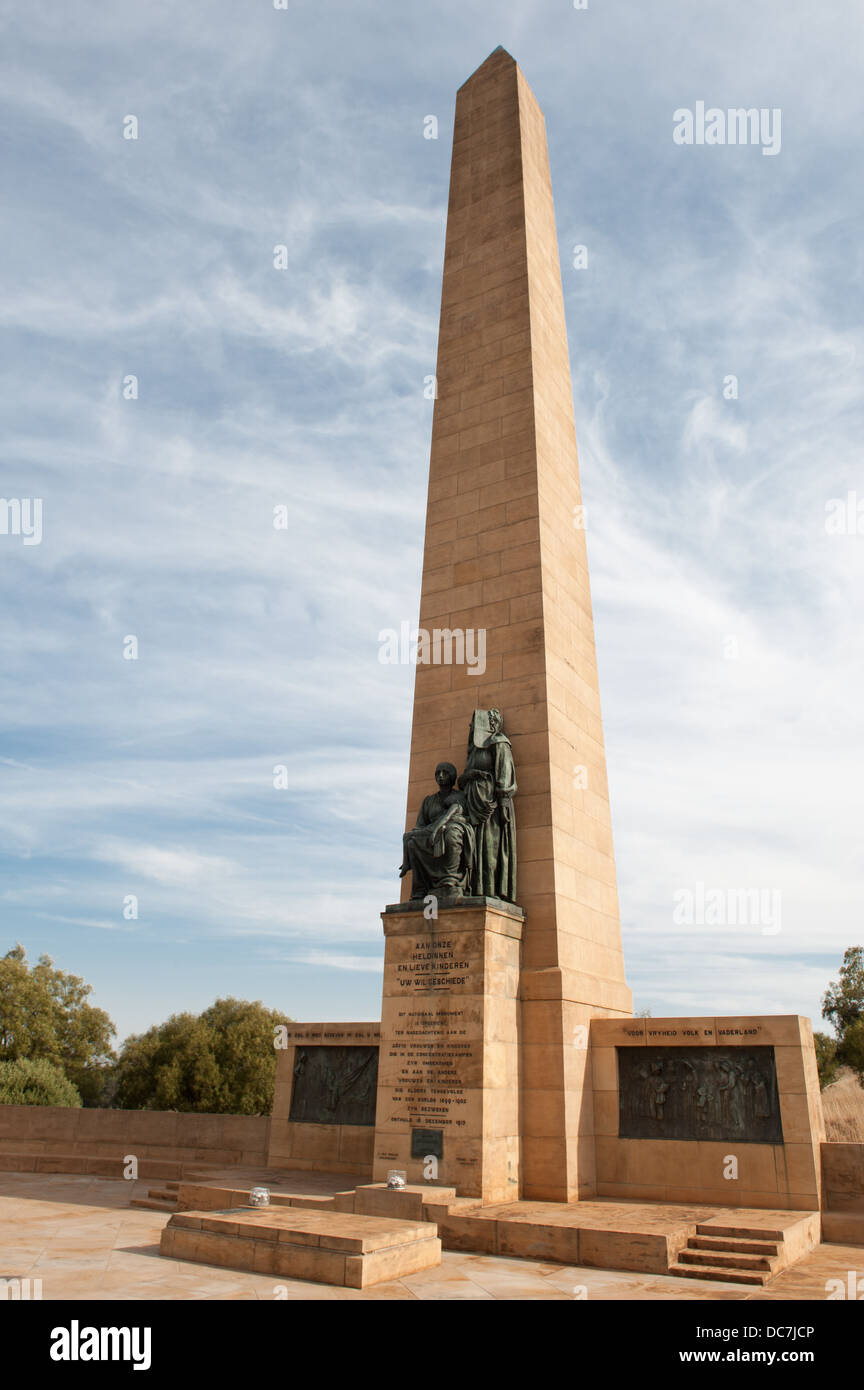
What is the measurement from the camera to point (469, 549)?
1739 centimetres

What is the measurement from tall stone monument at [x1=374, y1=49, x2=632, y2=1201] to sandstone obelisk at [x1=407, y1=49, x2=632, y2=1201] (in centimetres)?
4

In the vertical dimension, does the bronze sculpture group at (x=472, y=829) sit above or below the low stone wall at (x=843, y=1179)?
above

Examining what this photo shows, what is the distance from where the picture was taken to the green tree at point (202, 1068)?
4947cm

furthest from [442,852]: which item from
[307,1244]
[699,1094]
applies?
[307,1244]

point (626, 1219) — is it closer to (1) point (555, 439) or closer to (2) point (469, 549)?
(2) point (469, 549)

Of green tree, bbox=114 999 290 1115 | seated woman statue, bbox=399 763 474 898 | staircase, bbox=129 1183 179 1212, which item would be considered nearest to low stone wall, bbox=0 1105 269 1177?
staircase, bbox=129 1183 179 1212

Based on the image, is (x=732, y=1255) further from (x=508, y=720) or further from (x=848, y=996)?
(x=848, y=996)

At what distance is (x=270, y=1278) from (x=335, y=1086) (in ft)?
25.0

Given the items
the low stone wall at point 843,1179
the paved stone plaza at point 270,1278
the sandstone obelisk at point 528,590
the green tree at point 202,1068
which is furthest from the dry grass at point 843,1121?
the green tree at point 202,1068

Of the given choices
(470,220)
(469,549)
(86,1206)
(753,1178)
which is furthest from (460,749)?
(470,220)

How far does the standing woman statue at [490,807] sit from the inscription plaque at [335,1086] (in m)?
3.69

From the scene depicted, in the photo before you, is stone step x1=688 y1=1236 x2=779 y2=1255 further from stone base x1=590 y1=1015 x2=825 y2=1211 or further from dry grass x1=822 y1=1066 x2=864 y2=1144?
dry grass x1=822 y1=1066 x2=864 y2=1144

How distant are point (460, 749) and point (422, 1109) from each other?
226 inches

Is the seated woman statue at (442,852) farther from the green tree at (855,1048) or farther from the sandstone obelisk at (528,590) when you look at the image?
the green tree at (855,1048)
